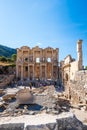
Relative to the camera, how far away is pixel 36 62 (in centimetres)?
4869

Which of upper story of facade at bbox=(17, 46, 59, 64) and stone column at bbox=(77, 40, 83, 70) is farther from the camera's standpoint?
upper story of facade at bbox=(17, 46, 59, 64)

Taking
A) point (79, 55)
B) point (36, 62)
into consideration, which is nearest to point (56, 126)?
point (79, 55)

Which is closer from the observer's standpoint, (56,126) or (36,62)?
(56,126)

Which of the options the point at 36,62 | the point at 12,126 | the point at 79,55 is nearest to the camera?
the point at 12,126

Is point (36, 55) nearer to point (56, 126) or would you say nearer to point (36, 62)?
point (36, 62)

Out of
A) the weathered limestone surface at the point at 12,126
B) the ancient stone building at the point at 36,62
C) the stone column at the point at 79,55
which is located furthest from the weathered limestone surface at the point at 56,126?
the ancient stone building at the point at 36,62

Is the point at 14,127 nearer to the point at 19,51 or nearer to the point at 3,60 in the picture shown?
the point at 19,51

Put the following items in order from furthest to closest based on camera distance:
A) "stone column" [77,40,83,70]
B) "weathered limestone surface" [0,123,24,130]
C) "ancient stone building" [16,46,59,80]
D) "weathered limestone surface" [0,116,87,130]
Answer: "ancient stone building" [16,46,59,80], "stone column" [77,40,83,70], "weathered limestone surface" [0,123,24,130], "weathered limestone surface" [0,116,87,130]

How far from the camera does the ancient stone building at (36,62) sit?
157ft

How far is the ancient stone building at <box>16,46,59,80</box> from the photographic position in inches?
1881

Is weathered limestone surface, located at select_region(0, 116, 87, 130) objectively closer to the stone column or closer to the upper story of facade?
the stone column

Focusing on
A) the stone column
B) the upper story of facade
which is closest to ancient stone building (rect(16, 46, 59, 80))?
the upper story of facade

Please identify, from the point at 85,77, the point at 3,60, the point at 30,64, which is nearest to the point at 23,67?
the point at 30,64

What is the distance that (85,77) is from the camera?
66.1 ft
